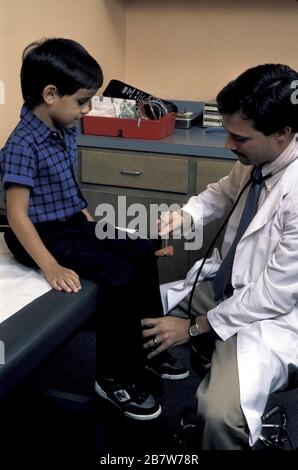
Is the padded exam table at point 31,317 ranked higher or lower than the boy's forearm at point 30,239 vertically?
lower

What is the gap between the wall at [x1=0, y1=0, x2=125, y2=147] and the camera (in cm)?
225

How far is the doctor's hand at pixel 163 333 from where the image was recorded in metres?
1.50

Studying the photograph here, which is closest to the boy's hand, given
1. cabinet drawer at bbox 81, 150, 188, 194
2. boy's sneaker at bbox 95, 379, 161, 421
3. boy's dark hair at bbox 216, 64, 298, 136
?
boy's sneaker at bbox 95, 379, 161, 421

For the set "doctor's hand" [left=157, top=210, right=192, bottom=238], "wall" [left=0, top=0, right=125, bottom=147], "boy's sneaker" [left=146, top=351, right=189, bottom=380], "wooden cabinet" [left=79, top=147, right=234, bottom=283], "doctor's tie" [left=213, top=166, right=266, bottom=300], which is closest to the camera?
"doctor's tie" [left=213, top=166, right=266, bottom=300]

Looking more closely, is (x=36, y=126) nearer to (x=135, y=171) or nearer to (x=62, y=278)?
(x=62, y=278)

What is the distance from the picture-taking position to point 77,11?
Result: 257cm

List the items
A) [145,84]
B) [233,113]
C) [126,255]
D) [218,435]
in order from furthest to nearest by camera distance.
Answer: [145,84] → [126,255] → [233,113] → [218,435]

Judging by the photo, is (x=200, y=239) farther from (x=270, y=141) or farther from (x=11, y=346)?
(x=11, y=346)

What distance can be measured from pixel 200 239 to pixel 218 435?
1.24 meters

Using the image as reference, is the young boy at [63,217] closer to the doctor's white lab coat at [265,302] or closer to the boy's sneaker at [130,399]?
the boy's sneaker at [130,399]

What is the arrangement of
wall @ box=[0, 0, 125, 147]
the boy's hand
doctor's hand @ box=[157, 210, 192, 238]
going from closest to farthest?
the boy's hand, doctor's hand @ box=[157, 210, 192, 238], wall @ box=[0, 0, 125, 147]

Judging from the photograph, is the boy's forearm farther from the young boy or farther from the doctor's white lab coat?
the doctor's white lab coat

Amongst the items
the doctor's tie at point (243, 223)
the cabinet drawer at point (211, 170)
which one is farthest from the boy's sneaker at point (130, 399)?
the cabinet drawer at point (211, 170)
